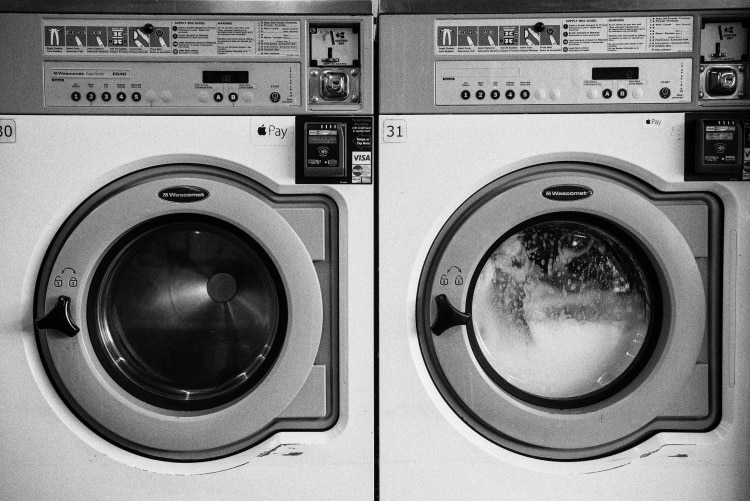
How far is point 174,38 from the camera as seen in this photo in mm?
1098

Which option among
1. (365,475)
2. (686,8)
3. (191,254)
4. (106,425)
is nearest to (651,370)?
(365,475)

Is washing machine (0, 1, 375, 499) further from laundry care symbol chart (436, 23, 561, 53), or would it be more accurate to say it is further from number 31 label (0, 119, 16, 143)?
laundry care symbol chart (436, 23, 561, 53)

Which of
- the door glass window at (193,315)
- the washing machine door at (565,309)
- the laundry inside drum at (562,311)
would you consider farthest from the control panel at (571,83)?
the door glass window at (193,315)

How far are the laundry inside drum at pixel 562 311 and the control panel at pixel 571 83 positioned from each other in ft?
0.89

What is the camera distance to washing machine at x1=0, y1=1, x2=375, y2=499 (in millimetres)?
1085

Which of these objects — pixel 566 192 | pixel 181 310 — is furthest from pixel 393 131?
pixel 181 310

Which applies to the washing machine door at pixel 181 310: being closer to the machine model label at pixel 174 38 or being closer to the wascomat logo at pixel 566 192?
the machine model label at pixel 174 38

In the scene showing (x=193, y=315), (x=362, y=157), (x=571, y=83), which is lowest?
(x=193, y=315)

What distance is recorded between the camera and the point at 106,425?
3.57 feet

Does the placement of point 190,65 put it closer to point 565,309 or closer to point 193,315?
point 193,315

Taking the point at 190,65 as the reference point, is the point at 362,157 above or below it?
below

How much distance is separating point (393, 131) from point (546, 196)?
13.2 inches

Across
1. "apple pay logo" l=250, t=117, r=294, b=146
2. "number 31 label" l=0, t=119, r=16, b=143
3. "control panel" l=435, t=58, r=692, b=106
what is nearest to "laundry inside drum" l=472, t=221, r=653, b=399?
"control panel" l=435, t=58, r=692, b=106

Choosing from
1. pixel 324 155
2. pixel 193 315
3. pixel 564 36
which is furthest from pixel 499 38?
pixel 193 315
